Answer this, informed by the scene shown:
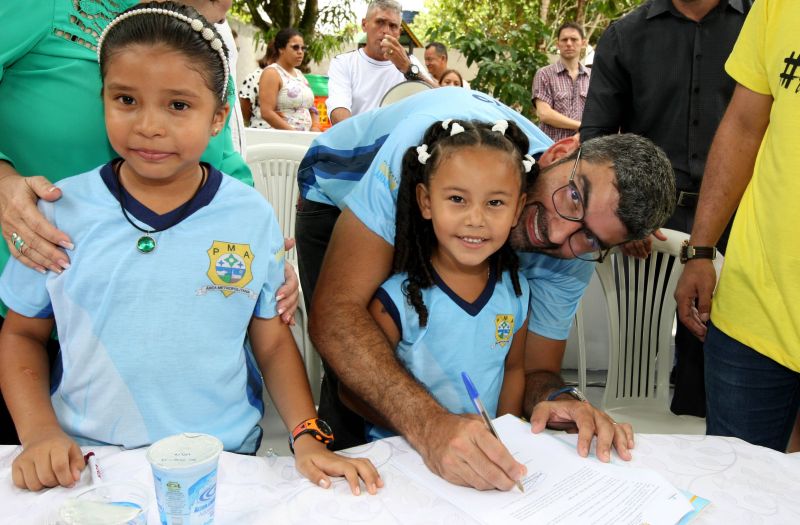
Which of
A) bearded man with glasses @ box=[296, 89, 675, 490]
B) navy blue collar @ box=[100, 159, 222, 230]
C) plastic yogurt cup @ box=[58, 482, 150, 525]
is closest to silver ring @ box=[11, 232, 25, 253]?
navy blue collar @ box=[100, 159, 222, 230]

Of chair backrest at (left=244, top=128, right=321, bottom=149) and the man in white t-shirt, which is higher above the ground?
the man in white t-shirt

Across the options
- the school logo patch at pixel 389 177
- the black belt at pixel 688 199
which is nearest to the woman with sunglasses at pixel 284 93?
the black belt at pixel 688 199

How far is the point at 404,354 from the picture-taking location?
1577mm

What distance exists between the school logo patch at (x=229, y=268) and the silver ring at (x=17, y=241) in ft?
1.03

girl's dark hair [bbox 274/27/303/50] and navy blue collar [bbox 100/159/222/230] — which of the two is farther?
girl's dark hair [bbox 274/27/303/50]

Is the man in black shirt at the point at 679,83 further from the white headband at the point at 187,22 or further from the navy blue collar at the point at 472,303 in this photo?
the white headband at the point at 187,22

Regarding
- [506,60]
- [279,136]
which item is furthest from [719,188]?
[506,60]

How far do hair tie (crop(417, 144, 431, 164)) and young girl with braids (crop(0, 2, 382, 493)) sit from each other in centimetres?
46

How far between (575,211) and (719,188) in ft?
1.54

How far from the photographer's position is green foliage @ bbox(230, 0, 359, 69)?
910 centimetres

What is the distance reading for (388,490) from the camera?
1.03 meters

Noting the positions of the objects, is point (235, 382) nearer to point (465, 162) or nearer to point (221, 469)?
point (221, 469)

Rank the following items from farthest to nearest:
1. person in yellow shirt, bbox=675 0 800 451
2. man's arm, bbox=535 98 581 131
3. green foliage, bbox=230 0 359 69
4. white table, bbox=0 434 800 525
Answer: green foliage, bbox=230 0 359 69 < man's arm, bbox=535 98 581 131 < person in yellow shirt, bbox=675 0 800 451 < white table, bbox=0 434 800 525

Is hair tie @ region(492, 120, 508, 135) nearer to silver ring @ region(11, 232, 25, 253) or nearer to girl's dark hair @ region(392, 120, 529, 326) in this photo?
girl's dark hair @ region(392, 120, 529, 326)
